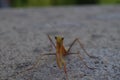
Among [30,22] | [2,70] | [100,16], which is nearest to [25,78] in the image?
[2,70]

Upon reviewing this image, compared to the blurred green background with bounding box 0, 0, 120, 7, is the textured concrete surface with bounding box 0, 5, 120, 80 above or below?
above

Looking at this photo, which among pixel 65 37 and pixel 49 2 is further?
pixel 49 2

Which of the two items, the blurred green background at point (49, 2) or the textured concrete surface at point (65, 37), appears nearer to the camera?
the textured concrete surface at point (65, 37)

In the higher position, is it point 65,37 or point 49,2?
point 65,37

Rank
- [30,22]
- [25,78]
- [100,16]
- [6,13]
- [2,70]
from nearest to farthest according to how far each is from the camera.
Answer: [25,78], [2,70], [30,22], [100,16], [6,13]

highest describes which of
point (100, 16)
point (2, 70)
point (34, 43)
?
point (2, 70)

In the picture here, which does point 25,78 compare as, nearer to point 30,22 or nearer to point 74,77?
point 74,77

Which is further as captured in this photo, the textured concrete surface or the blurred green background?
the blurred green background

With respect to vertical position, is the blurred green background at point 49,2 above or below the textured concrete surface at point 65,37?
below
